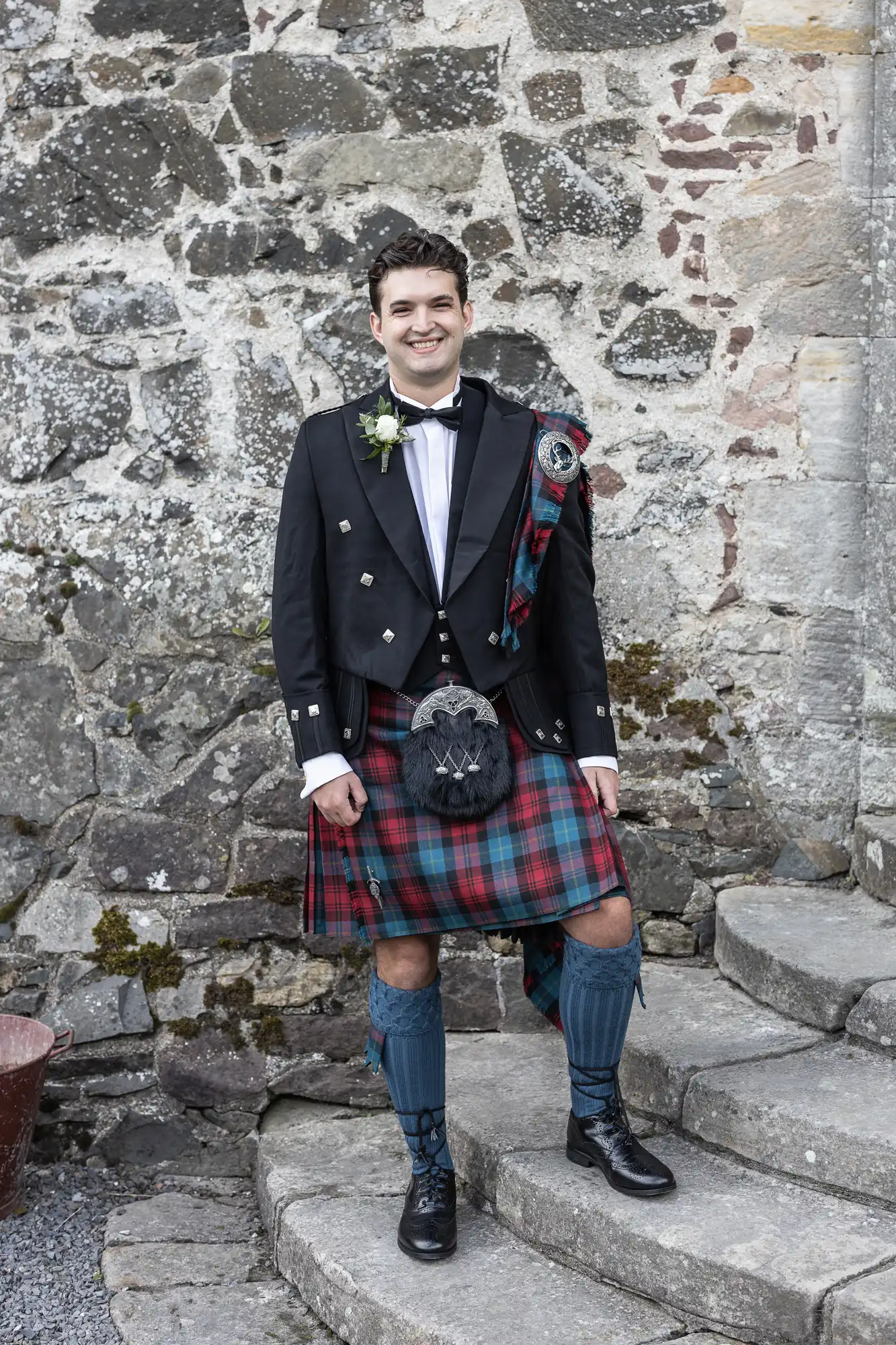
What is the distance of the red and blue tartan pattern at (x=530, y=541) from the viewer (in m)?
2.70

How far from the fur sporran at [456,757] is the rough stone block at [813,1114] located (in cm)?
85

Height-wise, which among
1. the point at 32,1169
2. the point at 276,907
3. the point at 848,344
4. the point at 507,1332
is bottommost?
the point at 32,1169

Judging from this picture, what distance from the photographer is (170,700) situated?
3.72 m

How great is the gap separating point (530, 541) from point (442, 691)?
1.12 feet

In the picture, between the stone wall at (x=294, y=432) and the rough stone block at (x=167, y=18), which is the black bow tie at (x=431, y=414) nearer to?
the stone wall at (x=294, y=432)

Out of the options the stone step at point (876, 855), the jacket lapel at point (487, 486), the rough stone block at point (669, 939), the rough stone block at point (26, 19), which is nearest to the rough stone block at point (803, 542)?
the stone step at point (876, 855)

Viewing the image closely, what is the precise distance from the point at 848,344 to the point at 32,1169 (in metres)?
3.06

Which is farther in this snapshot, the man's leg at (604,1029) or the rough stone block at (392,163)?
the rough stone block at (392,163)

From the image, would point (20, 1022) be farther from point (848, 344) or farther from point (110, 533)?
point (848, 344)

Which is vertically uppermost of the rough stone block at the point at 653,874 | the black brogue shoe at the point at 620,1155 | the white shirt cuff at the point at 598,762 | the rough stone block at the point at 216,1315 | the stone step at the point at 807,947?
the white shirt cuff at the point at 598,762

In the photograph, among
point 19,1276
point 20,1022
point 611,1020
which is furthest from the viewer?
point 20,1022

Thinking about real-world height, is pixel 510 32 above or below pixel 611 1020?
above

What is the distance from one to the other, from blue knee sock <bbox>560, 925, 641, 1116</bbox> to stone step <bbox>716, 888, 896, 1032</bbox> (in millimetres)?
693

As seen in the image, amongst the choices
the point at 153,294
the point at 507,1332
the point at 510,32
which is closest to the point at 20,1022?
the point at 507,1332
